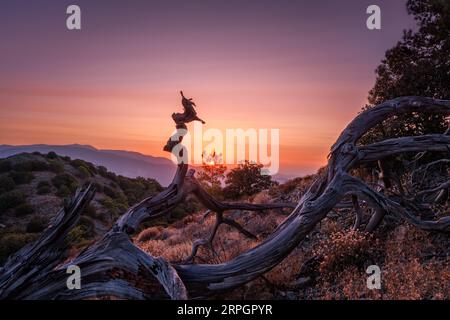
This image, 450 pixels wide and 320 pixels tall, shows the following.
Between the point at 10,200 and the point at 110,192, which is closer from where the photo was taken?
the point at 10,200

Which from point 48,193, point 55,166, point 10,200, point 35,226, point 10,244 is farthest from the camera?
point 55,166

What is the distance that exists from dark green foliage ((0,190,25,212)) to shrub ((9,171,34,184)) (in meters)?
4.85

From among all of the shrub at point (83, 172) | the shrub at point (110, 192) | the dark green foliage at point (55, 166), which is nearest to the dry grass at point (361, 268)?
the shrub at point (110, 192)

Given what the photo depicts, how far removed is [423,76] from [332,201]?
8.30 meters

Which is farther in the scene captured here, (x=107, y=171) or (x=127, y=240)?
(x=107, y=171)

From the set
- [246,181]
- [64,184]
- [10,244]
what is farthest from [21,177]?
[246,181]

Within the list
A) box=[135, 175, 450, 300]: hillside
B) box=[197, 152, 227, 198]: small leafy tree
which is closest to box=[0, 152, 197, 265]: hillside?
box=[197, 152, 227, 198]: small leafy tree

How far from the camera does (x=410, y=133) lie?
42.4 feet

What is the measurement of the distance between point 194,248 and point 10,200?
89.7ft

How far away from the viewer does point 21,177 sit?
3644cm

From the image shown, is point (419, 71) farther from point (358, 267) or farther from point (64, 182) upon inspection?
point (64, 182)

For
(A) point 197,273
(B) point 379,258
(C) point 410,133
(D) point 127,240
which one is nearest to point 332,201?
(B) point 379,258

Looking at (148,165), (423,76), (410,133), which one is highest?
(423,76)
